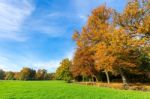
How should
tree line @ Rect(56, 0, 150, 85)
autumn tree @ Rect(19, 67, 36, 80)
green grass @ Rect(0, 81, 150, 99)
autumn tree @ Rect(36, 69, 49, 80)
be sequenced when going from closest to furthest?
1. green grass @ Rect(0, 81, 150, 99)
2. tree line @ Rect(56, 0, 150, 85)
3. autumn tree @ Rect(19, 67, 36, 80)
4. autumn tree @ Rect(36, 69, 49, 80)

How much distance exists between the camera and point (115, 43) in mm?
33562

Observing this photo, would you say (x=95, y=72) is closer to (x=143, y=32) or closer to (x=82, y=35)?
(x=82, y=35)

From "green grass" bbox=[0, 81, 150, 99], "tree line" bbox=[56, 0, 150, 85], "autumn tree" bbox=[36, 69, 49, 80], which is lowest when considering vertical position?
"green grass" bbox=[0, 81, 150, 99]

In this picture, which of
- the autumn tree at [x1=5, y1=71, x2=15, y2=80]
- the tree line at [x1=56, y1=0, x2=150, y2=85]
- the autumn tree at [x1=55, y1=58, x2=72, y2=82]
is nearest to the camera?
the tree line at [x1=56, y1=0, x2=150, y2=85]

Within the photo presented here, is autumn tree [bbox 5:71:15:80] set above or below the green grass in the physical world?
above

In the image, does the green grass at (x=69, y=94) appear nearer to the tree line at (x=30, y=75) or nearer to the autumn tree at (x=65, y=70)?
the autumn tree at (x=65, y=70)

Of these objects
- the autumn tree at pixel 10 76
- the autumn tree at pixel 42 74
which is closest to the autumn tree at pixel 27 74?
the autumn tree at pixel 42 74

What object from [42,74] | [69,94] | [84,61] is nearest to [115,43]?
[69,94]

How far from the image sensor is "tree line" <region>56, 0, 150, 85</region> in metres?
27.5

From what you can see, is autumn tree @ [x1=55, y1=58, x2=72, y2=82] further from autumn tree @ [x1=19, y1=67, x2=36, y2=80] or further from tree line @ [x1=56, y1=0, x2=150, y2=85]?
autumn tree @ [x1=19, y1=67, x2=36, y2=80]

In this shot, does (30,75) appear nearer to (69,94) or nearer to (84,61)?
(84,61)

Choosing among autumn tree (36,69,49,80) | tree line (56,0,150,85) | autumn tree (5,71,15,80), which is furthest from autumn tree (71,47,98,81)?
autumn tree (5,71,15,80)

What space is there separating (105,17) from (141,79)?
2708 centimetres

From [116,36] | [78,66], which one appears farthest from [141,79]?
[116,36]
